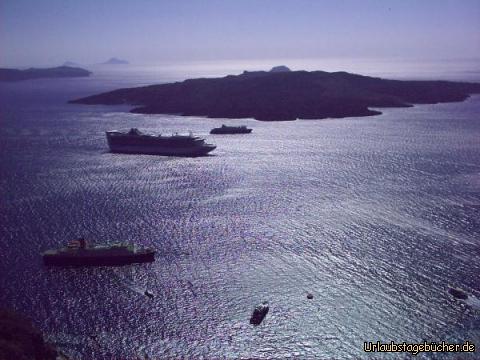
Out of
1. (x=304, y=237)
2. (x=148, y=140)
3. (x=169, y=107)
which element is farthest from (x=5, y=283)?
(x=169, y=107)

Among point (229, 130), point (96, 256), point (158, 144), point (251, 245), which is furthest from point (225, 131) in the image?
point (96, 256)

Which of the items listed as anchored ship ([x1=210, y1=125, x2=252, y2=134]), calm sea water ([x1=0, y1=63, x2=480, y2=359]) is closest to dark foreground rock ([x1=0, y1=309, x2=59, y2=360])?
calm sea water ([x1=0, y1=63, x2=480, y2=359])

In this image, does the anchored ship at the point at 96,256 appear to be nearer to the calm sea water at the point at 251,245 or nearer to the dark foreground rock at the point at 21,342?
the calm sea water at the point at 251,245

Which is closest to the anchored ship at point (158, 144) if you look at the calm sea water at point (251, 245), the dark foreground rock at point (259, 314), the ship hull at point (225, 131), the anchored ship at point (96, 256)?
the calm sea water at point (251, 245)

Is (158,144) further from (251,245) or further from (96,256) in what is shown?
(96,256)

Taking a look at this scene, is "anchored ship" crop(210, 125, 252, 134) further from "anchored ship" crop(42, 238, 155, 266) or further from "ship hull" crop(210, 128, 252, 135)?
"anchored ship" crop(42, 238, 155, 266)

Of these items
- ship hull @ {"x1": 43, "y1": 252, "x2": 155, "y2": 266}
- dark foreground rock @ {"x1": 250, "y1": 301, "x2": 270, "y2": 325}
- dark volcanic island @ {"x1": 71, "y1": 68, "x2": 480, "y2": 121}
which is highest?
dark volcanic island @ {"x1": 71, "y1": 68, "x2": 480, "y2": 121}
